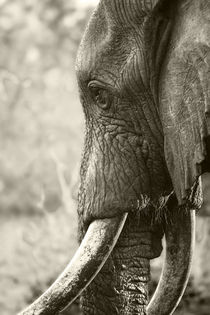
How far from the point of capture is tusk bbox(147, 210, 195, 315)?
2393 mm

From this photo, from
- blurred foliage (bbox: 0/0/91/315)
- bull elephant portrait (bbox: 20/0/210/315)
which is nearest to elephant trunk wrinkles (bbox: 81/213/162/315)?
bull elephant portrait (bbox: 20/0/210/315)

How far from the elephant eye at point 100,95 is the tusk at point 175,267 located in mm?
334

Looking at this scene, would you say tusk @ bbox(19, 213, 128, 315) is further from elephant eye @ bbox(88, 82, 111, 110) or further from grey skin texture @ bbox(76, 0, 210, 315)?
elephant eye @ bbox(88, 82, 111, 110)

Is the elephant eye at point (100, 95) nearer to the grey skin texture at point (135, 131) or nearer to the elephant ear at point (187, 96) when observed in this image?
the grey skin texture at point (135, 131)

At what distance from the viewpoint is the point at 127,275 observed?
225cm

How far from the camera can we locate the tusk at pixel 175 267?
2.39 metres

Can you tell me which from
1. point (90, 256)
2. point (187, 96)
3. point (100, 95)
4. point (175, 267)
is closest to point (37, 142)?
point (175, 267)

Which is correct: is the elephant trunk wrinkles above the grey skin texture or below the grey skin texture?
below

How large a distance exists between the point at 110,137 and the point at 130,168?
8 centimetres

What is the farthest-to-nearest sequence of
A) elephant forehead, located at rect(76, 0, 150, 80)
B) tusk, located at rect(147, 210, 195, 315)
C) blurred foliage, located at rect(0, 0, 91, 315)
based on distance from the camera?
1. blurred foliage, located at rect(0, 0, 91, 315)
2. tusk, located at rect(147, 210, 195, 315)
3. elephant forehead, located at rect(76, 0, 150, 80)

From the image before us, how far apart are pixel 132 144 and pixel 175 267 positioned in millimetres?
348

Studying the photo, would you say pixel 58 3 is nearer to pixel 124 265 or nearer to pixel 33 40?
pixel 33 40

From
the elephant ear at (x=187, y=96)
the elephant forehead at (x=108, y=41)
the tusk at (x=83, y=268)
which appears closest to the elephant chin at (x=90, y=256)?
the tusk at (x=83, y=268)

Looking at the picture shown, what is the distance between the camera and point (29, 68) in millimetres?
9133
